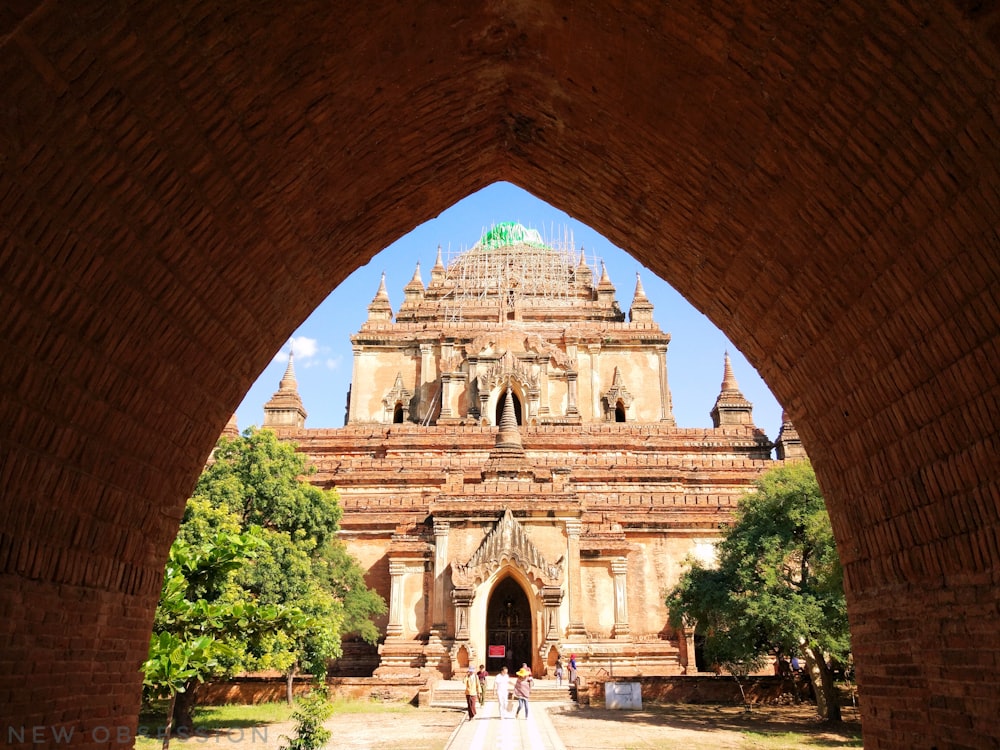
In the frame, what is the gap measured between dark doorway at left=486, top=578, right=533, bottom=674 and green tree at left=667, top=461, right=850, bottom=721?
6201mm

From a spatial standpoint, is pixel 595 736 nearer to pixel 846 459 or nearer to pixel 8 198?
pixel 846 459

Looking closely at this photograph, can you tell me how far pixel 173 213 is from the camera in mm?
4828

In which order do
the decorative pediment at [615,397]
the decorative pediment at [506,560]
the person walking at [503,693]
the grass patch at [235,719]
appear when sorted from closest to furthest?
the grass patch at [235,719], the person walking at [503,693], the decorative pediment at [506,560], the decorative pediment at [615,397]

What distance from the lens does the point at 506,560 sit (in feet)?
96.2

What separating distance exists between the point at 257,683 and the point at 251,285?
79.3 ft

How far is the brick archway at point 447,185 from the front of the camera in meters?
4.06

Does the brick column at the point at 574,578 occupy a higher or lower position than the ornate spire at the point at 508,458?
lower

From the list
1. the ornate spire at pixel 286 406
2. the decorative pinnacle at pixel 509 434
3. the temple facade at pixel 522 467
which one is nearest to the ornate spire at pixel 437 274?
the temple facade at pixel 522 467

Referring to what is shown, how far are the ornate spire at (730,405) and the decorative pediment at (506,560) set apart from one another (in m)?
26.8

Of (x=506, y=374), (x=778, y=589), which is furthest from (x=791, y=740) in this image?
(x=506, y=374)

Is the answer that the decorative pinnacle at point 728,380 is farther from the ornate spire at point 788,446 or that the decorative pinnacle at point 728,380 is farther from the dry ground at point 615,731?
the dry ground at point 615,731

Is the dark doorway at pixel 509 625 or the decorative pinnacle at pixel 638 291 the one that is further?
the decorative pinnacle at pixel 638 291

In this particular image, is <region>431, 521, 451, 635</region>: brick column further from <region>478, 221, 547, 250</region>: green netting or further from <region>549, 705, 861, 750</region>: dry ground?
<region>478, 221, 547, 250</region>: green netting

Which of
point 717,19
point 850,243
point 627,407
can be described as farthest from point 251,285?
point 627,407
